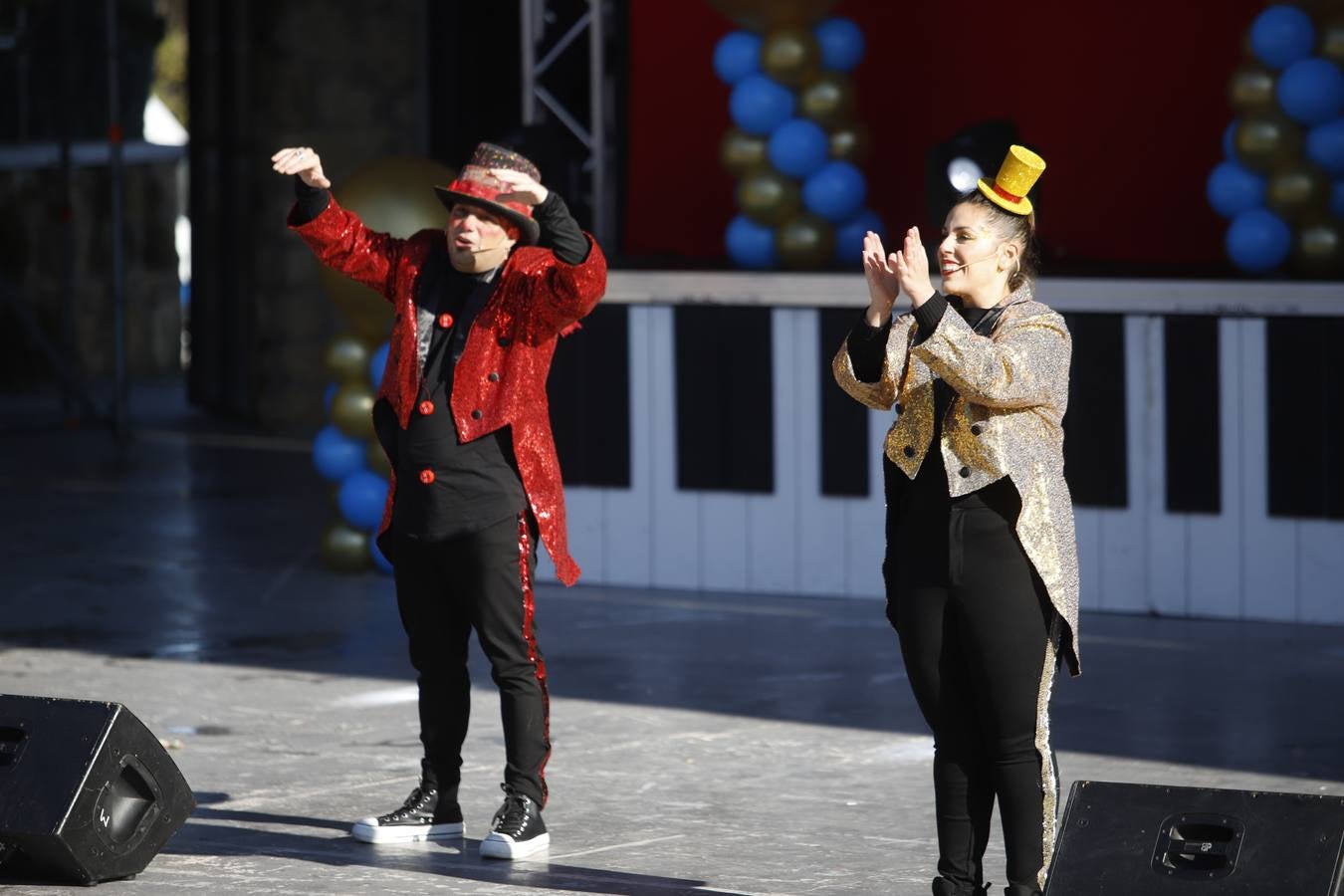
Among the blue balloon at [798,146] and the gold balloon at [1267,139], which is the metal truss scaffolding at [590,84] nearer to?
the blue balloon at [798,146]

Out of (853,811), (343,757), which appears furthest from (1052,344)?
(343,757)

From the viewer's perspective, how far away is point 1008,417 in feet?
14.1

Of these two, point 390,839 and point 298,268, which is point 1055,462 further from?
point 298,268

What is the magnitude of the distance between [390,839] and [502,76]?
8192 millimetres

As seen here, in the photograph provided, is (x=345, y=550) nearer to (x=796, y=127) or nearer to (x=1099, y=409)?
(x=796, y=127)

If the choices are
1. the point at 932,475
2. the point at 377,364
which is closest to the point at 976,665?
the point at 932,475

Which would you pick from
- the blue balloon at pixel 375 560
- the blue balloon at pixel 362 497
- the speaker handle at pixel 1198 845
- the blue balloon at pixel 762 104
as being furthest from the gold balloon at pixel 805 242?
the speaker handle at pixel 1198 845

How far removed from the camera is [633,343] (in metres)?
9.12

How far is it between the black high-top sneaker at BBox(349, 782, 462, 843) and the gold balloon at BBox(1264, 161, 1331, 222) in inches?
157

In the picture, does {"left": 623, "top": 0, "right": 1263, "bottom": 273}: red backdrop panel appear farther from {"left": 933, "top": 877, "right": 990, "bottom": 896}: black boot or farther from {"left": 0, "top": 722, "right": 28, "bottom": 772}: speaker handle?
{"left": 0, "top": 722, "right": 28, "bottom": 772}: speaker handle

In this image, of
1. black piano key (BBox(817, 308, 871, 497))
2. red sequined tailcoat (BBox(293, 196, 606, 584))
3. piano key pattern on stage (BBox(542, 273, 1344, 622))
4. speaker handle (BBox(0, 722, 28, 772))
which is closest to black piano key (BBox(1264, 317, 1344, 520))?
piano key pattern on stage (BBox(542, 273, 1344, 622))

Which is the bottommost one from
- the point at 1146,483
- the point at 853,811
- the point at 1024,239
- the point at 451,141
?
the point at 853,811

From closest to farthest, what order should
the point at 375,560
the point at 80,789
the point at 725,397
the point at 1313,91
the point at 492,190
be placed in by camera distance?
the point at 80,789 < the point at 492,190 < the point at 1313,91 < the point at 725,397 < the point at 375,560

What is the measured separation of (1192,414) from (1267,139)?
1.04 meters
